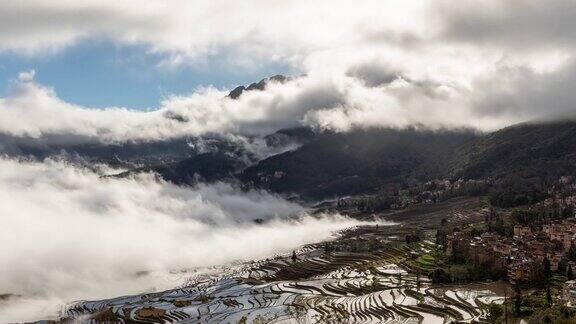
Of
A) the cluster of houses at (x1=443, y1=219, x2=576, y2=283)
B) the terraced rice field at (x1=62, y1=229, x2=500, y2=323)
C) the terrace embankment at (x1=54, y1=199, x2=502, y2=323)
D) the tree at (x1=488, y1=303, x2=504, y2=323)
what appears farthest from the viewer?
the cluster of houses at (x1=443, y1=219, x2=576, y2=283)

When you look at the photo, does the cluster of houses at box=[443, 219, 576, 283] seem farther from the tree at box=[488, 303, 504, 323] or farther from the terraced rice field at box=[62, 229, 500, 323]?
the tree at box=[488, 303, 504, 323]

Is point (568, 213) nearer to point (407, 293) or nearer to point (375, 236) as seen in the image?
point (375, 236)

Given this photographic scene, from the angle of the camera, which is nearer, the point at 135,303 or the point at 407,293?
the point at 407,293

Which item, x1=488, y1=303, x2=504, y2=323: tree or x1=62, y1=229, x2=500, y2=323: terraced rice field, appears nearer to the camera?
x1=488, y1=303, x2=504, y2=323: tree

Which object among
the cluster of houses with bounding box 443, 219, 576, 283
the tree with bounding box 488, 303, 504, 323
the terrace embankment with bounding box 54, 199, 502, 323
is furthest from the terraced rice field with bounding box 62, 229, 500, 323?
the cluster of houses with bounding box 443, 219, 576, 283

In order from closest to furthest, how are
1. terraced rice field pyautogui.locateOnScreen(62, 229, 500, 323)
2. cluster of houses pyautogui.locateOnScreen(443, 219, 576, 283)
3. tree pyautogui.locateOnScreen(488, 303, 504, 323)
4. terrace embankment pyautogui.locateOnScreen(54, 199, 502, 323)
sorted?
tree pyautogui.locateOnScreen(488, 303, 504, 323), terraced rice field pyautogui.locateOnScreen(62, 229, 500, 323), terrace embankment pyautogui.locateOnScreen(54, 199, 502, 323), cluster of houses pyautogui.locateOnScreen(443, 219, 576, 283)

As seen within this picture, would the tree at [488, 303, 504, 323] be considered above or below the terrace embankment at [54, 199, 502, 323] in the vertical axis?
below

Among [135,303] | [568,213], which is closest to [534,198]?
[568,213]
